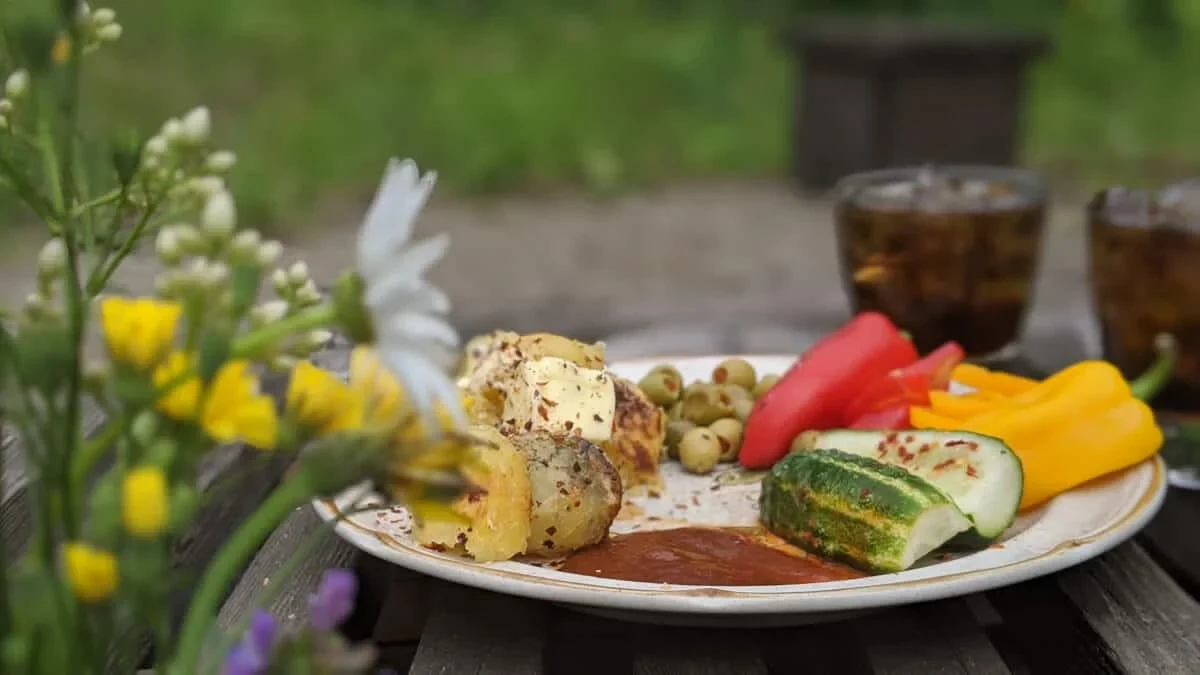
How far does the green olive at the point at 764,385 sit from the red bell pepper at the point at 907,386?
0.10m

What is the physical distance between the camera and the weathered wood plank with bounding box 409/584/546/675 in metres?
0.89

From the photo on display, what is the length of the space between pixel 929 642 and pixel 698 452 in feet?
1.31

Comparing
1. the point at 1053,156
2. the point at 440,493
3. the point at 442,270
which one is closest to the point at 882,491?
the point at 440,493

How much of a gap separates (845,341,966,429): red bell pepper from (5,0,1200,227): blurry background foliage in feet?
13.1

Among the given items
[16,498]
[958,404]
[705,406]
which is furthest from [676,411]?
[16,498]

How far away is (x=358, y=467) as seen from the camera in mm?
486

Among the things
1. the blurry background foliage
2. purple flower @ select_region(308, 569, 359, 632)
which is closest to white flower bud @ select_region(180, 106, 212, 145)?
purple flower @ select_region(308, 569, 359, 632)

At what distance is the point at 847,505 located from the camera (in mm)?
1020

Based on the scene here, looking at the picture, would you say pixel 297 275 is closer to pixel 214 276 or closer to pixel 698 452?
pixel 214 276

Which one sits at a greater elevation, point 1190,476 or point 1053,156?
point 1190,476

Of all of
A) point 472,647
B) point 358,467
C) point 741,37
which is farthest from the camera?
point 741,37

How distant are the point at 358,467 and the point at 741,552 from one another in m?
0.59

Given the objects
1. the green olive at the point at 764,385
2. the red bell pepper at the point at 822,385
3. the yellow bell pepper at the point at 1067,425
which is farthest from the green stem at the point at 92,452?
the green olive at the point at 764,385

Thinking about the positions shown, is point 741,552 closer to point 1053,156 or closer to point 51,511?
point 51,511
